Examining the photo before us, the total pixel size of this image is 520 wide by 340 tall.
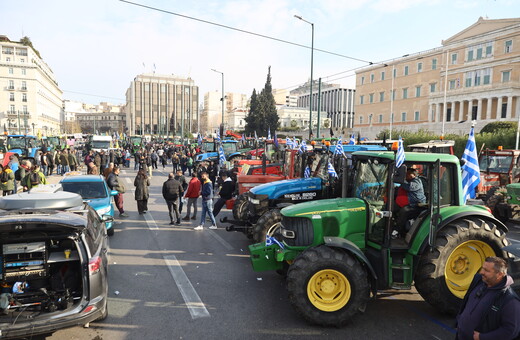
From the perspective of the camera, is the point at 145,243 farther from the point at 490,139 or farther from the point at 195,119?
the point at 195,119

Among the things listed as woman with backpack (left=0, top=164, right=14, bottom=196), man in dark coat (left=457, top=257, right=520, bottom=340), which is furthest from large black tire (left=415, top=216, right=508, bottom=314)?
woman with backpack (left=0, top=164, right=14, bottom=196)

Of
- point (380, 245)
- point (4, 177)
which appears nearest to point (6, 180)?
point (4, 177)

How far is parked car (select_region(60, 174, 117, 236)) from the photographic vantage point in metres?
9.41

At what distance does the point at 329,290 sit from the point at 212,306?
5.92 feet

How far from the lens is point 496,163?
13.0 metres

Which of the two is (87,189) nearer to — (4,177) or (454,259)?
(4,177)

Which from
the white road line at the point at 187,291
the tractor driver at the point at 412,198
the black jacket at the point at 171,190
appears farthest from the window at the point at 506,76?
the white road line at the point at 187,291

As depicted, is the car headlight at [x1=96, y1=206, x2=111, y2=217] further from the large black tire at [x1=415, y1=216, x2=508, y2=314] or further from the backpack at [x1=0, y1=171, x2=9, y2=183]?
the large black tire at [x1=415, y1=216, x2=508, y2=314]

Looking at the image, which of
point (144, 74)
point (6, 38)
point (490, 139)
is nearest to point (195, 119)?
point (144, 74)

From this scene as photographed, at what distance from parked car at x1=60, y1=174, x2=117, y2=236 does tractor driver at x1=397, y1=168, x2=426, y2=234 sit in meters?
6.99

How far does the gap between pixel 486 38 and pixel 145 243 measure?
56627 mm

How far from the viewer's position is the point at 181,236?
974 centimetres

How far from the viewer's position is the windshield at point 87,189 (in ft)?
31.8

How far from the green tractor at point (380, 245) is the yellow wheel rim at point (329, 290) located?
0.01 metres
